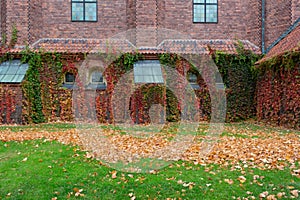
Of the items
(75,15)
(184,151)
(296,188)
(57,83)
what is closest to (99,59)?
(57,83)

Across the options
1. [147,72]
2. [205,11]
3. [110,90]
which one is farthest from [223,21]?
[110,90]

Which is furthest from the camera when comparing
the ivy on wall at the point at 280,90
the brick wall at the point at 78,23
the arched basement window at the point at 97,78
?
the brick wall at the point at 78,23

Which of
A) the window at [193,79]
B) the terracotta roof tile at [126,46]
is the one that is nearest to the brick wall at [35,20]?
the terracotta roof tile at [126,46]

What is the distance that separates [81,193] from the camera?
4.96 metres

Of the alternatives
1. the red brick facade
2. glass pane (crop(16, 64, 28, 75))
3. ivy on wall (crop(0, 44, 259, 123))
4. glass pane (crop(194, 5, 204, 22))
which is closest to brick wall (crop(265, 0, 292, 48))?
the red brick facade

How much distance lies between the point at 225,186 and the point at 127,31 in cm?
1269

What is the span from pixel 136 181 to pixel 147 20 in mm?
11889

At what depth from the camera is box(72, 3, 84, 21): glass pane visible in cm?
1638

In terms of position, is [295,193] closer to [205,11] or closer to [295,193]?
[295,193]

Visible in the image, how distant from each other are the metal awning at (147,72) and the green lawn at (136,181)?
745 centimetres

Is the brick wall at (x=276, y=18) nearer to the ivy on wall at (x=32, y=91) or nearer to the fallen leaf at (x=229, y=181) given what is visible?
the ivy on wall at (x=32, y=91)

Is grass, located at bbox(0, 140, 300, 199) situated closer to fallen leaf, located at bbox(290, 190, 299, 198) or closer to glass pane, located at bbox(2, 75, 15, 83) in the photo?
fallen leaf, located at bbox(290, 190, 299, 198)

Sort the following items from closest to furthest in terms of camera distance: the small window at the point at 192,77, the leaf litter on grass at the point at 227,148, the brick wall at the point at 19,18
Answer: the leaf litter on grass at the point at 227,148, the small window at the point at 192,77, the brick wall at the point at 19,18

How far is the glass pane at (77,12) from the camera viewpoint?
53.7 feet
